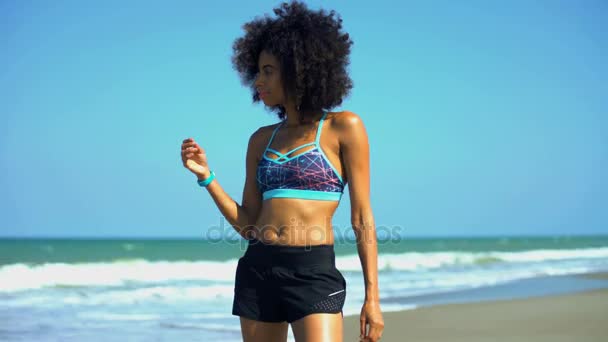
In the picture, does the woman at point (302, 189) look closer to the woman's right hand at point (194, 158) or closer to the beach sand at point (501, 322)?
the woman's right hand at point (194, 158)

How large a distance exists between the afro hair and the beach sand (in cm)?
435

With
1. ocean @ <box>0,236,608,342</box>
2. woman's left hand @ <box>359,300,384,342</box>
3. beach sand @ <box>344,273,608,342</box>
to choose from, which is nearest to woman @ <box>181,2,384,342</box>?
woman's left hand @ <box>359,300,384,342</box>

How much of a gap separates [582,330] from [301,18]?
19.2ft

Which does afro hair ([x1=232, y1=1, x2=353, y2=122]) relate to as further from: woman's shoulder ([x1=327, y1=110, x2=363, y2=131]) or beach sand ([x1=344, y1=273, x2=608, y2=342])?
beach sand ([x1=344, y1=273, x2=608, y2=342])

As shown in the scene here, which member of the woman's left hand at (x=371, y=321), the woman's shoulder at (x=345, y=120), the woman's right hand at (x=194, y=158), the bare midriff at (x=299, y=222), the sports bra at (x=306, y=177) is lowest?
the woman's left hand at (x=371, y=321)

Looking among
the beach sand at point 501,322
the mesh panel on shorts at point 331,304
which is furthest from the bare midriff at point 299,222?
the beach sand at point 501,322

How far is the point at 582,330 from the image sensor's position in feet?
23.6

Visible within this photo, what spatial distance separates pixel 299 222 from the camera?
8.54ft

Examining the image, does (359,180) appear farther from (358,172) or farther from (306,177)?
(306,177)

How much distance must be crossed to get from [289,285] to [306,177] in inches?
16.7

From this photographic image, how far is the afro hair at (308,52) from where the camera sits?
2.68 meters

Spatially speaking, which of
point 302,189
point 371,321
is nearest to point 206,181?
point 302,189

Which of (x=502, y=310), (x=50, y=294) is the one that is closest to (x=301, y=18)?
(x=502, y=310)

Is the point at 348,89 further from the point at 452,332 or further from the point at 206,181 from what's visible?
the point at 452,332
